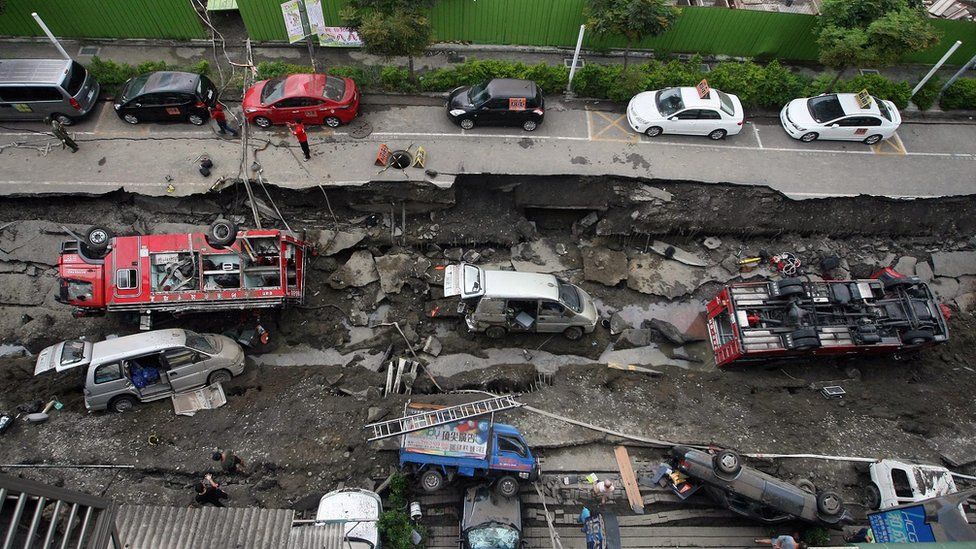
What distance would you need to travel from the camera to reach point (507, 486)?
35.7 ft

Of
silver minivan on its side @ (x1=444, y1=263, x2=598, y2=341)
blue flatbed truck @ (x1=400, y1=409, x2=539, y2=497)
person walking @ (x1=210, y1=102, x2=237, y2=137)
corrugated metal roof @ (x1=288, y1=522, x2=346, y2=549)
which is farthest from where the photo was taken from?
person walking @ (x1=210, y1=102, x2=237, y2=137)

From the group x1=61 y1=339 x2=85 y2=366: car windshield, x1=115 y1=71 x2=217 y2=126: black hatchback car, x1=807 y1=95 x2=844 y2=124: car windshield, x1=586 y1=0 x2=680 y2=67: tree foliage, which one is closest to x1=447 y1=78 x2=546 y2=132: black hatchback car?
x1=586 y1=0 x2=680 y2=67: tree foliage

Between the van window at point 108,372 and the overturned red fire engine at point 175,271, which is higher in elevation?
the overturned red fire engine at point 175,271

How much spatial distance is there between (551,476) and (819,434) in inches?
246

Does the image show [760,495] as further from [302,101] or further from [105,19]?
[105,19]

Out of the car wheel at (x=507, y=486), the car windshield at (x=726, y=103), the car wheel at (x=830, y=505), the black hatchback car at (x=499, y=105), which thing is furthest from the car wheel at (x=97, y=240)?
the car windshield at (x=726, y=103)

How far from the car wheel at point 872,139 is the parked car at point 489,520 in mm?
15792

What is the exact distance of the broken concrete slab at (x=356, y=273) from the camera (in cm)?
1521

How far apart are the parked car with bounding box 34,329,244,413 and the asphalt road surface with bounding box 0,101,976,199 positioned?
15.7 ft

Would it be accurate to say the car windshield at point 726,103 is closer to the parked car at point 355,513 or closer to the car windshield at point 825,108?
the car windshield at point 825,108

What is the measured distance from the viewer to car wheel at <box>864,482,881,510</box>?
11366 mm

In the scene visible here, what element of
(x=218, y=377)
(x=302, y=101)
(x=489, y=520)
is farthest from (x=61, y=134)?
(x=489, y=520)

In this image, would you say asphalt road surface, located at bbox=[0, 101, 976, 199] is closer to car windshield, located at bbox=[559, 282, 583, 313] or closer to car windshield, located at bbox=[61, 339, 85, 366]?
car windshield, located at bbox=[559, 282, 583, 313]

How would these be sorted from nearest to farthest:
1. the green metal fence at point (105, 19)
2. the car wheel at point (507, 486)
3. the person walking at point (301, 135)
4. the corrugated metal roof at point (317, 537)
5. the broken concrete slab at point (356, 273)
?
the corrugated metal roof at point (317, 537)
the car wheel at point (507, 486)
the person walking at point (301, 135)
the broken concrete slab at point (356, 273)
the green metal fence at point (105, 19)
